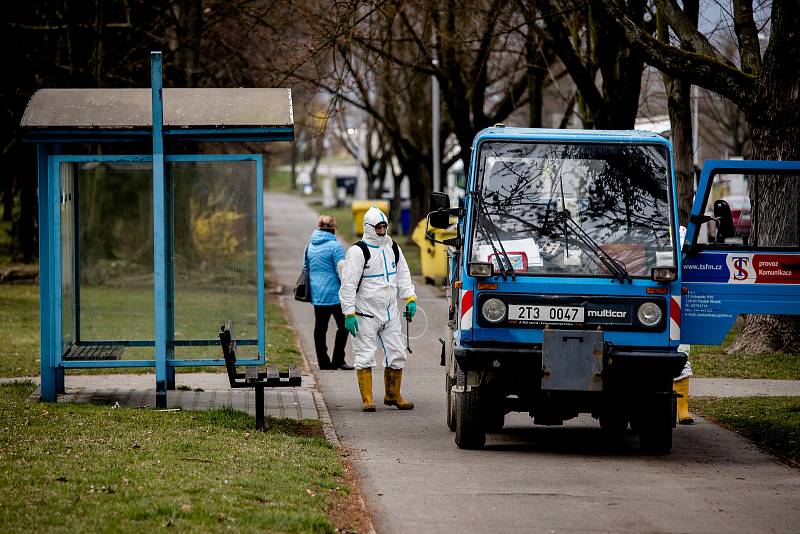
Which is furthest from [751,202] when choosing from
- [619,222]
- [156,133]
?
[156,133]

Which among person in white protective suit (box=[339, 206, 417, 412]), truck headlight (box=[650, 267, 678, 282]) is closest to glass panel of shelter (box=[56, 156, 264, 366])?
person in white protective suit (box=[339, 206, 417, 412])

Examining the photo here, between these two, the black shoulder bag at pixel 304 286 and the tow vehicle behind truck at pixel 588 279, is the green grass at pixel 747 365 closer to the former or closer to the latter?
the tow vehicle behind truck at pixel 588 279

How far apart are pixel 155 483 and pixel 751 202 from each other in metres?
7.28

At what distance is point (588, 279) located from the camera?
9.20 metres

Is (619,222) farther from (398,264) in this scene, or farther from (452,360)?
(398,264)

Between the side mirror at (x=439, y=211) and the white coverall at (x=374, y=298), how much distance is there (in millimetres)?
1772

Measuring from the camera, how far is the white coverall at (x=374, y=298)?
11.5 m

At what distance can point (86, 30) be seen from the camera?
25.8 m

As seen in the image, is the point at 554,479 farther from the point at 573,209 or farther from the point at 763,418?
the point at 763,418

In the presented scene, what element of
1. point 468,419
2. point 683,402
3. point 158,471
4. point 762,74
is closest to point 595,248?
point 468,419

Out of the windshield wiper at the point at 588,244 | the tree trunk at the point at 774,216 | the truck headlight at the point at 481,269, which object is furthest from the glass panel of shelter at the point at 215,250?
the tree trunk at the point at 774,216

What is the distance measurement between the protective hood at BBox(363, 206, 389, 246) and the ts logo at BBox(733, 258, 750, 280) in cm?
322

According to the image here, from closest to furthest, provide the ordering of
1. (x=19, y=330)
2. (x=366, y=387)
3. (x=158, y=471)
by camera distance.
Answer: (x=158, y=471)
(x=366, y=387)
(x=19, y=330)

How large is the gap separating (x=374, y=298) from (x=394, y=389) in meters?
0.91
